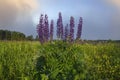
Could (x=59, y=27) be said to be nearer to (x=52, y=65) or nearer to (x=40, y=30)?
(x=40, y=30)

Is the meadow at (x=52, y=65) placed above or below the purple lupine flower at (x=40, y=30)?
below

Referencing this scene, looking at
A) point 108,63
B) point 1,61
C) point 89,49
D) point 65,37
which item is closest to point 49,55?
point 65,37

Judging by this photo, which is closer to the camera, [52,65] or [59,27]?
[52,65]

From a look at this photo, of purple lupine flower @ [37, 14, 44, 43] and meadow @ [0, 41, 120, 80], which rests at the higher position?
purple lupine flower @ [37, 14, 44, 43]

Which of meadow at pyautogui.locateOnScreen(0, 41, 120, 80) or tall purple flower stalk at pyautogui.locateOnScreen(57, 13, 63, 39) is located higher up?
tall purple flower stalk at pyautogui.locateOnScreen(57, 13, 63, 39)

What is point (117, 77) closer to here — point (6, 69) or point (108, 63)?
point (108, 63)

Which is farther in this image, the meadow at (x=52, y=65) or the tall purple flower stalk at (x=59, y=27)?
the tall purple flower stalk at (x=59, y=27)

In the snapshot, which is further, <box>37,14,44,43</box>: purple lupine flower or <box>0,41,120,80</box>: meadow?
<box>37,14,44,43</box>: purple lupine flower

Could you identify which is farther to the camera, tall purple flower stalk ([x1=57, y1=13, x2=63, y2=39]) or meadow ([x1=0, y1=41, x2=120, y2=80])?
tall purple flower stalk ([x1=57, y1=13, x2=63, y2=39])

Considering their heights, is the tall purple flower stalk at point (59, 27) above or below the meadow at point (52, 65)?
above

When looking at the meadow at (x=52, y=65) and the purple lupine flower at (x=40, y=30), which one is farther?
the purple lupine flower at (x=40, y=30)

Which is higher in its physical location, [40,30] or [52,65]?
[40,30]

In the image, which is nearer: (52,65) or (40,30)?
(52,65)

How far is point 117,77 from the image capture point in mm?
13578
